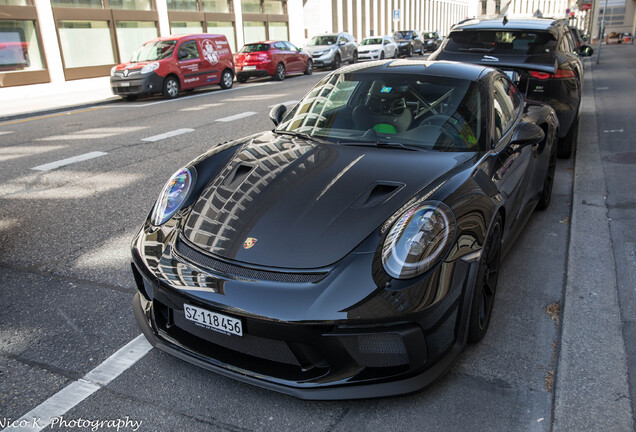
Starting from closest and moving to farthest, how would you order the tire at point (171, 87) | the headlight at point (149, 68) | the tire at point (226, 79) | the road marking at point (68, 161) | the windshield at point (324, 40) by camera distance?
1. the road marking at point (68, 161)
2. the headlight at point (149, 68)
3. the tire at point (171, 87)
4. the tire at point (226, 79)
5. the windshield at point (324, 40)

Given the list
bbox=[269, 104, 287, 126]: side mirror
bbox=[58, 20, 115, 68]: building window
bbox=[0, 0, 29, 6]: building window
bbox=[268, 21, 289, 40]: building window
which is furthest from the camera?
bbox=[268, 21, 289, 40]: building window

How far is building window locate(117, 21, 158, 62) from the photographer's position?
2264cm

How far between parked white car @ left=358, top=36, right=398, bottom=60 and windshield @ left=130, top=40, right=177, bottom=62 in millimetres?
15406

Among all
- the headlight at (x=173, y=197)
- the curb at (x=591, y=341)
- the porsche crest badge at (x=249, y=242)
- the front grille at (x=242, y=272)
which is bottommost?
the curb at (x=591, y=341)

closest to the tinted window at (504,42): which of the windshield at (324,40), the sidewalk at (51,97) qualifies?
the sidewalk at (51,97)

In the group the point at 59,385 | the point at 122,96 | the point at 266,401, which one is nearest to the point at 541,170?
the point at 266,401

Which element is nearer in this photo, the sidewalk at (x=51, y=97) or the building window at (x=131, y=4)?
the sidewalk at (x=51, y=97)

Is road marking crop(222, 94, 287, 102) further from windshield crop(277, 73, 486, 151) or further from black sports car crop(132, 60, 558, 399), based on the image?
black sports car crop(132, 60, 558, 399)

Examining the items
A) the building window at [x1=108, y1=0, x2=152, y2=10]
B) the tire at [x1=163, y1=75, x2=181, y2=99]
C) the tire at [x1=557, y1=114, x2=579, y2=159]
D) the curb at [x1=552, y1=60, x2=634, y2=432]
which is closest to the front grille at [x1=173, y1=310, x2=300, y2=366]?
the curb at [x1=552, y1=60, x2=634, y2=432]

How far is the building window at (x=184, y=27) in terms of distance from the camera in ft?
83.6

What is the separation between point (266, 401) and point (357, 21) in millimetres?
50854

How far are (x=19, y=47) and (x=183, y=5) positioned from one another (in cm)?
918

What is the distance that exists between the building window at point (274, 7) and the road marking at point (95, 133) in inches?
959

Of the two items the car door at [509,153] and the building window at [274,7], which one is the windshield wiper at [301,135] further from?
the building window at [274,7]
